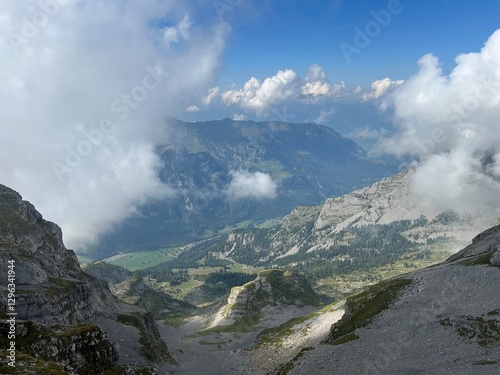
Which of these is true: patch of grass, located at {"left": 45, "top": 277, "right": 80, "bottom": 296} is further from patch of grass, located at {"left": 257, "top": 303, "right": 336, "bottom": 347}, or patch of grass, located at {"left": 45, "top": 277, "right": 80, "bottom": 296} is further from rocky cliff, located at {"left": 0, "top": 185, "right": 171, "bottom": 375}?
patch of grass, located at {"left": 257, "top": 303, "right": 336, "bottom": 347}

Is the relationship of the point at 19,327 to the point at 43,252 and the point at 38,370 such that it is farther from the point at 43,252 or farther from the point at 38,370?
the point at 43,252

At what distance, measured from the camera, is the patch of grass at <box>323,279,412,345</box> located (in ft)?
324

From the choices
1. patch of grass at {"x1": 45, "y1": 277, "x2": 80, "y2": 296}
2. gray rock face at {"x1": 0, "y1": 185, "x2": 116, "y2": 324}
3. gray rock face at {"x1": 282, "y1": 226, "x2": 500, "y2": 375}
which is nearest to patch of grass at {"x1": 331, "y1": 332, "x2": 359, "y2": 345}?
gray rock face at {"x1": 282, "y1": 226, "x2": 500, "y2": 375}

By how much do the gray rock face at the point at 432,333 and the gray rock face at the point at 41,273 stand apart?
67488mm

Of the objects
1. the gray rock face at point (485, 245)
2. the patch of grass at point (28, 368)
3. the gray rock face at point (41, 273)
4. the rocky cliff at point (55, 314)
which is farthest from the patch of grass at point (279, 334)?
the patch of grass at point (28, 368)

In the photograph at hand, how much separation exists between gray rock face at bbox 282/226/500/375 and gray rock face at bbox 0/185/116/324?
221 feet

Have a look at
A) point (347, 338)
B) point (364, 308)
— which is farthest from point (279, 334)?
point (347, 338)

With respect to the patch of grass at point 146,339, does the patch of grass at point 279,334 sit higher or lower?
lower

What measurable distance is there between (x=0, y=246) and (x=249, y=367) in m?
84.5

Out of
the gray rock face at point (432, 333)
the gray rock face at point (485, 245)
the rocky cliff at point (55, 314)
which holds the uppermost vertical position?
the rocky cliff at point (55, 314)

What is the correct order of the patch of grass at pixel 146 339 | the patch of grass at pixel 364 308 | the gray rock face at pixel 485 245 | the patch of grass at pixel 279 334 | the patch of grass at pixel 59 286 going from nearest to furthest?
1. the patch of grass at pixel 364 308
2. the patch of grass at pixel 59 286
3. the patch of grass at pixel 146 339
4. the gray rock face at pixel 485 245
5. the patch of grass at pixel 279 334

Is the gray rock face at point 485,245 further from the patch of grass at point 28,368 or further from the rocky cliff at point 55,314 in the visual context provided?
the patch of grass at point 28,368

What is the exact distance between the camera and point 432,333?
81312 millimetres

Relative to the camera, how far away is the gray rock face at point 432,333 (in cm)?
7106
